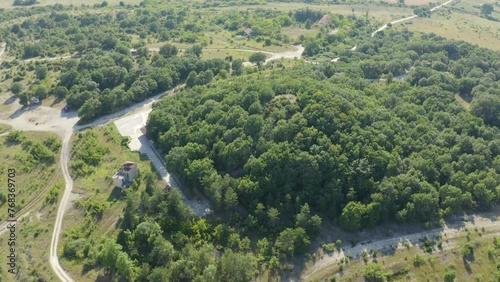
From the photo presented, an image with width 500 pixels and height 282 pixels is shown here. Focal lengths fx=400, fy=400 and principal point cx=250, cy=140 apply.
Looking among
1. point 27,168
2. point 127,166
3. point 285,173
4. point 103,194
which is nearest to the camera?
point 285,173

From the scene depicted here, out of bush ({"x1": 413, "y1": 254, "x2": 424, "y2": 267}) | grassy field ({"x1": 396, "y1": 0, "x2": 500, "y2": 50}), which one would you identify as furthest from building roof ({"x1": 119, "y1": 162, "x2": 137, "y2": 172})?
grassy field ({"x1": 396, "y1": 0, "x2": 500, "y2": 50})

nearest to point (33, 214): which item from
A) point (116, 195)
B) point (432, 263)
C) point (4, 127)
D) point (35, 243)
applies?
point (35, 243)

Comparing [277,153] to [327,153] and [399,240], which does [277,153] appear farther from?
[399,240]

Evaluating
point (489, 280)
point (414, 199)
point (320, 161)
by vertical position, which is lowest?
point (489, 280)

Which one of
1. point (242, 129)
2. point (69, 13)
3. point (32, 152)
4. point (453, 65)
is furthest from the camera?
point (69, 13)

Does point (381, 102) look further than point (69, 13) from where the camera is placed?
No

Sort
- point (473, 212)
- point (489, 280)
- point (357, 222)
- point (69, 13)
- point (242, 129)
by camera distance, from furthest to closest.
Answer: point (69, 13)
point (242, 129)
point (473, 212)
point (357, 222)
point (489, 280)

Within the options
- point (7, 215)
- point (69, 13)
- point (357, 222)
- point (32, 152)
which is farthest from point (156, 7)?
point (357, 222)

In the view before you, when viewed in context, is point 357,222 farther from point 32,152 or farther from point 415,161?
point 32,152
